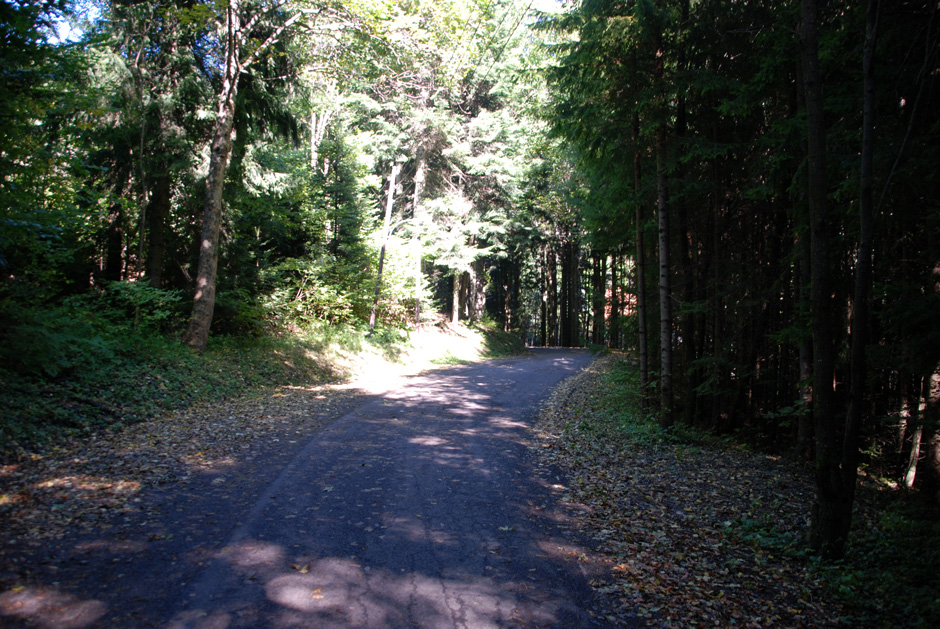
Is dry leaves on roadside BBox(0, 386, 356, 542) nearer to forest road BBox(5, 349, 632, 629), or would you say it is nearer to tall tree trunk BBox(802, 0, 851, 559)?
forest road BBox(5, 349, 632, 629)

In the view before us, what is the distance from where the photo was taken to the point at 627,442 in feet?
30.9

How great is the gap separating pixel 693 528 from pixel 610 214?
7894 millimetres

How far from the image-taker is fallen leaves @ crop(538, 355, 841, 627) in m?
3.90

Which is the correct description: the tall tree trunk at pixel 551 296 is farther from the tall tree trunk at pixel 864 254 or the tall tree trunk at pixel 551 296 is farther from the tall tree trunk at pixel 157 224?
the tall tree trunk at pixel 864 254

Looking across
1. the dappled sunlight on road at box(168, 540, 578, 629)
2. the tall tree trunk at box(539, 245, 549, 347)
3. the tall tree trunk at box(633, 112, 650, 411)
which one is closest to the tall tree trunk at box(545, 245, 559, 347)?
the tall tree trunk at box(539, 245, 549, 347)

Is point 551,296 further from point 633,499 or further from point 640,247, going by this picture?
Answer: point 633,499

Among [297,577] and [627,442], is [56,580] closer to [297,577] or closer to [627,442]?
[297,577]

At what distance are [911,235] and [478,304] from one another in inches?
1160

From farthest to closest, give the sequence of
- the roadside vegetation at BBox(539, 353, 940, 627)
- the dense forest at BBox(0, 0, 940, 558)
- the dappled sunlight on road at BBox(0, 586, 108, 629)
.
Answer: the dense forest at BBox(0, 0, 940, 558)
the roadside vegetation at BBox(539, 353, 940, 627)
the dappled sunlight on road at BBox(0, 586, 108, 629)

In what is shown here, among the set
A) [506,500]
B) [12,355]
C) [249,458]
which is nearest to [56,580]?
[249,458]

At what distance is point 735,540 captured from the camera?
518cm

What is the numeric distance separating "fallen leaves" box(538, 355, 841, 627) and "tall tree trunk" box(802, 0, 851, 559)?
0.44 meters

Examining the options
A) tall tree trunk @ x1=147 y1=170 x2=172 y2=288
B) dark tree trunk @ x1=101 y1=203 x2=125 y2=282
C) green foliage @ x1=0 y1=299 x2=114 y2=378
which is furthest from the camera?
dark tree trunk @ x1=101 y1=203 x2=125 y2=282

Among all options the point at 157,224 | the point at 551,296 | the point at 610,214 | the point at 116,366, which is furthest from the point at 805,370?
the point at 551,296
